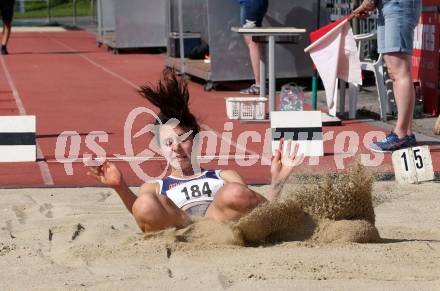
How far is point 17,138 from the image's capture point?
8852 mm

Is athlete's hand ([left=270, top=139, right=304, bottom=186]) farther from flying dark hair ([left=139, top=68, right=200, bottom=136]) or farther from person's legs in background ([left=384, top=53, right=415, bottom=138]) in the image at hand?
person's legs in background ([left=384, top=53, right=415, bottom=138])

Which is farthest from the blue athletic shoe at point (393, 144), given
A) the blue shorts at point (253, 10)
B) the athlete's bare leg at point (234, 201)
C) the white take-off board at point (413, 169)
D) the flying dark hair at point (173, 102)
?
the blue shorts at point (253, 10)

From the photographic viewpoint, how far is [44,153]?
9.66 m

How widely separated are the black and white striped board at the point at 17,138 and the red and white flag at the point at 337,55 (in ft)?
11.5

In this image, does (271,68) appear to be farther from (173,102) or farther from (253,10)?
(173,102)

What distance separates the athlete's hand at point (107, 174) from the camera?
18.6 feet

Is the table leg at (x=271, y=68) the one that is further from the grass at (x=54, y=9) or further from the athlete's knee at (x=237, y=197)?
the grass at (x=54, y=9)

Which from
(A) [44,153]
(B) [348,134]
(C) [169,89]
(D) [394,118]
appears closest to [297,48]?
(D) [394,118]

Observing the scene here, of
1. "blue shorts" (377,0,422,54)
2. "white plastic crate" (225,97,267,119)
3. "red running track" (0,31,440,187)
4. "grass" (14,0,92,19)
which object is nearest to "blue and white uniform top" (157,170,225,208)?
"red running track" (0,31,440,187)

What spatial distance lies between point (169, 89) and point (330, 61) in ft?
16.9

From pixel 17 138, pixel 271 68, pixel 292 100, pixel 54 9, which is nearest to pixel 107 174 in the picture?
pixel 17 138

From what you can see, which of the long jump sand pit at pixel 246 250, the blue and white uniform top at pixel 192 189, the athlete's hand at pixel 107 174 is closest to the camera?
the long jump sand pit at pixel 246 250

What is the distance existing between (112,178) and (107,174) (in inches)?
1.7

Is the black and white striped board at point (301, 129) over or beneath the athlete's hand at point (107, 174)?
beneath
